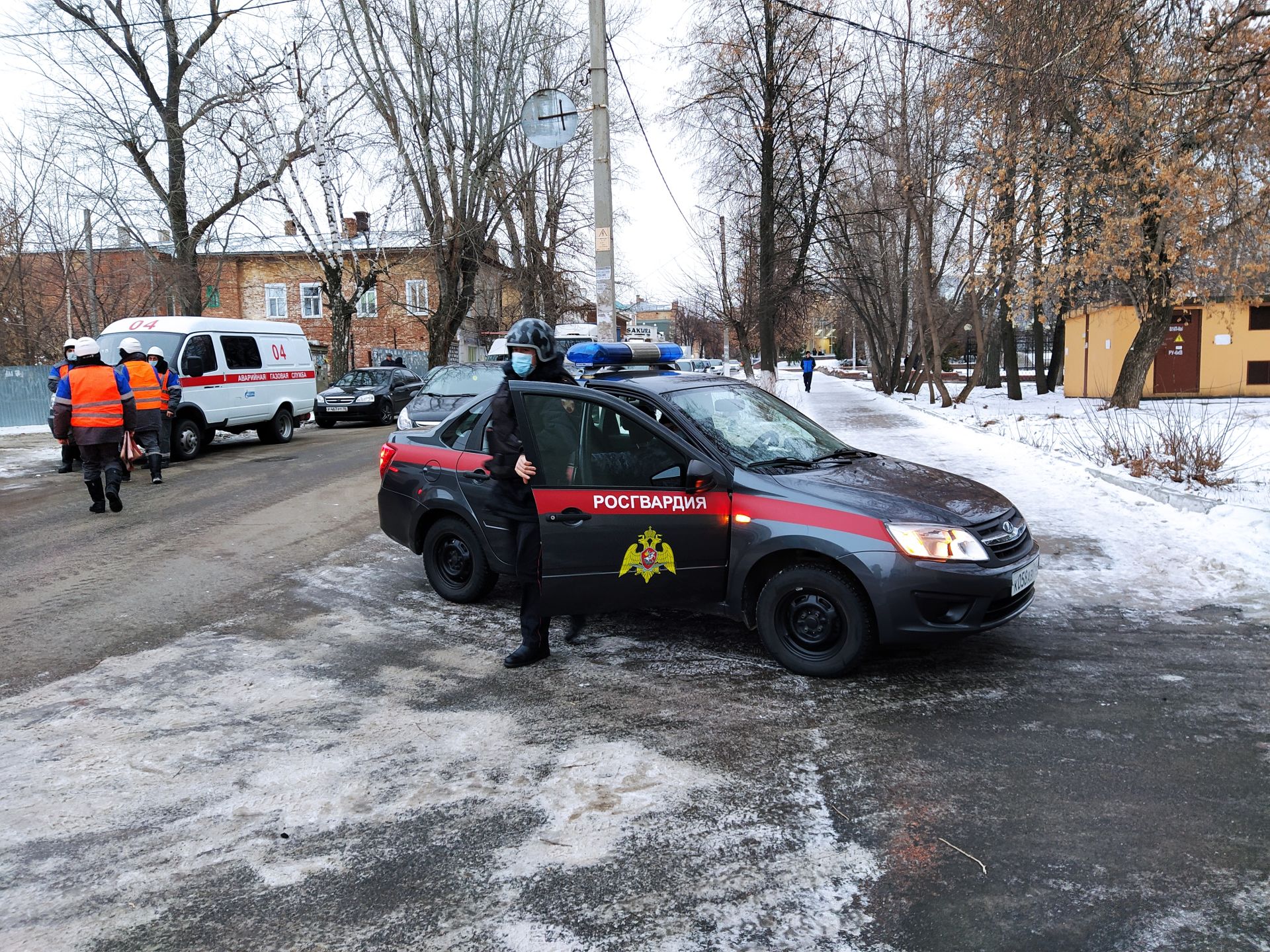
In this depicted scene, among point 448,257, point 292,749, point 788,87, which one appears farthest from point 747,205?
point 292,749

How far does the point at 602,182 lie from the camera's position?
1063cm

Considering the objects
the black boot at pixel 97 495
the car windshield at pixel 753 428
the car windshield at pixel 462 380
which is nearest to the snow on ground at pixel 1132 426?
the car windshield at pixel 753 428

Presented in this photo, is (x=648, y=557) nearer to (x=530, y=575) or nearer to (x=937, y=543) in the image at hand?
(x=530, y=575)

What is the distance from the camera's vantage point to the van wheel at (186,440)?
1426 centimetres

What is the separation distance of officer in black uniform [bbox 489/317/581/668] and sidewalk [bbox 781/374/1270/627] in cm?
333

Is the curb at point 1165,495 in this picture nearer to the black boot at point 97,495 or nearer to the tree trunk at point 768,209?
the tree trunk at point 768,209

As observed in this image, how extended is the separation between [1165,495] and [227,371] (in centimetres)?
1417

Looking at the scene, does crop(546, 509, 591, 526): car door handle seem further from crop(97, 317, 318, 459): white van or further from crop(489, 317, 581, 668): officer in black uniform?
crop(97, 317, 318, 459): white van

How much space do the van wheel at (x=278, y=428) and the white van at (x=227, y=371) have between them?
0.04 ft

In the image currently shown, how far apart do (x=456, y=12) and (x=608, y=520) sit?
2549 cm

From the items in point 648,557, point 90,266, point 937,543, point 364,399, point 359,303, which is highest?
point 359,303

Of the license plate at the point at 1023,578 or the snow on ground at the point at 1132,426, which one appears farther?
the snow on ground at the point at 1132,426

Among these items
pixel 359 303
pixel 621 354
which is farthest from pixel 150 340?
pixel 359 303

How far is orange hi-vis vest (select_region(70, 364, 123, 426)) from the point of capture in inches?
352
